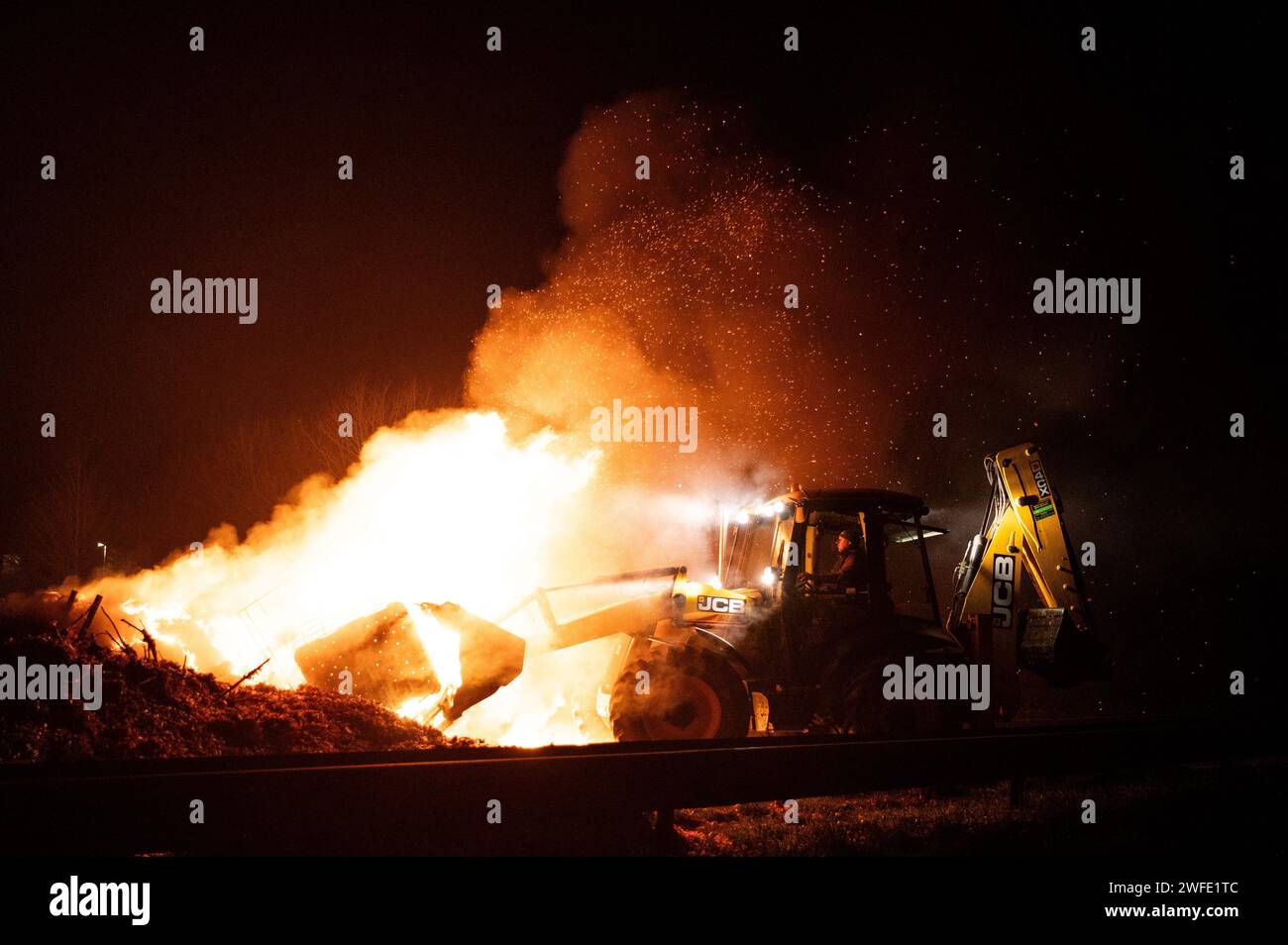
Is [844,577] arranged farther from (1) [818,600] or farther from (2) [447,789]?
(2) [447,789]

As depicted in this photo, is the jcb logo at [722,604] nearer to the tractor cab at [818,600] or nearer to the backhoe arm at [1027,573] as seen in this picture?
the tractor cab at [818,600]

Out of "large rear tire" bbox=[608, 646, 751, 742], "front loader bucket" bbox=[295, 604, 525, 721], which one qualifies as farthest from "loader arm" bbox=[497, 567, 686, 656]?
"large rear tire" bbox=[608, 646, 751, 742]

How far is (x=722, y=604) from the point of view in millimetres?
10070

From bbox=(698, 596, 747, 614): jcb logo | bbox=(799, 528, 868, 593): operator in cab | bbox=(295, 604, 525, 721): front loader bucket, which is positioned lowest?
bbox=(295, 604, 525, 721): front loader bucket

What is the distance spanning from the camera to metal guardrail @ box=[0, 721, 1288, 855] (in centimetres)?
441

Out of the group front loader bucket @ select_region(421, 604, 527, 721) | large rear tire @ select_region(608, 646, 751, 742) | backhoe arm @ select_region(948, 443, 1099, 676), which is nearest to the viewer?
large rear tire @ select_region(608, 646, 751, 742)

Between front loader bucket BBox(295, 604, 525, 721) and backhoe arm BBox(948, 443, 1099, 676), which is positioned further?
backhoe arm BBox(948, 443, 1099, 676)

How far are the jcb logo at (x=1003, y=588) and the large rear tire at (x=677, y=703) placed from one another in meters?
4.65

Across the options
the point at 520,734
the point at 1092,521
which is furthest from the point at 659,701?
the point at 1092,521

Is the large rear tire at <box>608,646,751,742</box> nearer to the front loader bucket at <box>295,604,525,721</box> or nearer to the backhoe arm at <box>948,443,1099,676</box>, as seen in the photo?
the front loader bucket at <box>295,604,525,721</box>

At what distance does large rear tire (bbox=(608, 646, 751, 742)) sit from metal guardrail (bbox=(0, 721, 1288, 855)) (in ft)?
7.20

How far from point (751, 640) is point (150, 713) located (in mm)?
6053

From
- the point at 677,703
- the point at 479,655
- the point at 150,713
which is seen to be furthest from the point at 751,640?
the point at 150,713
